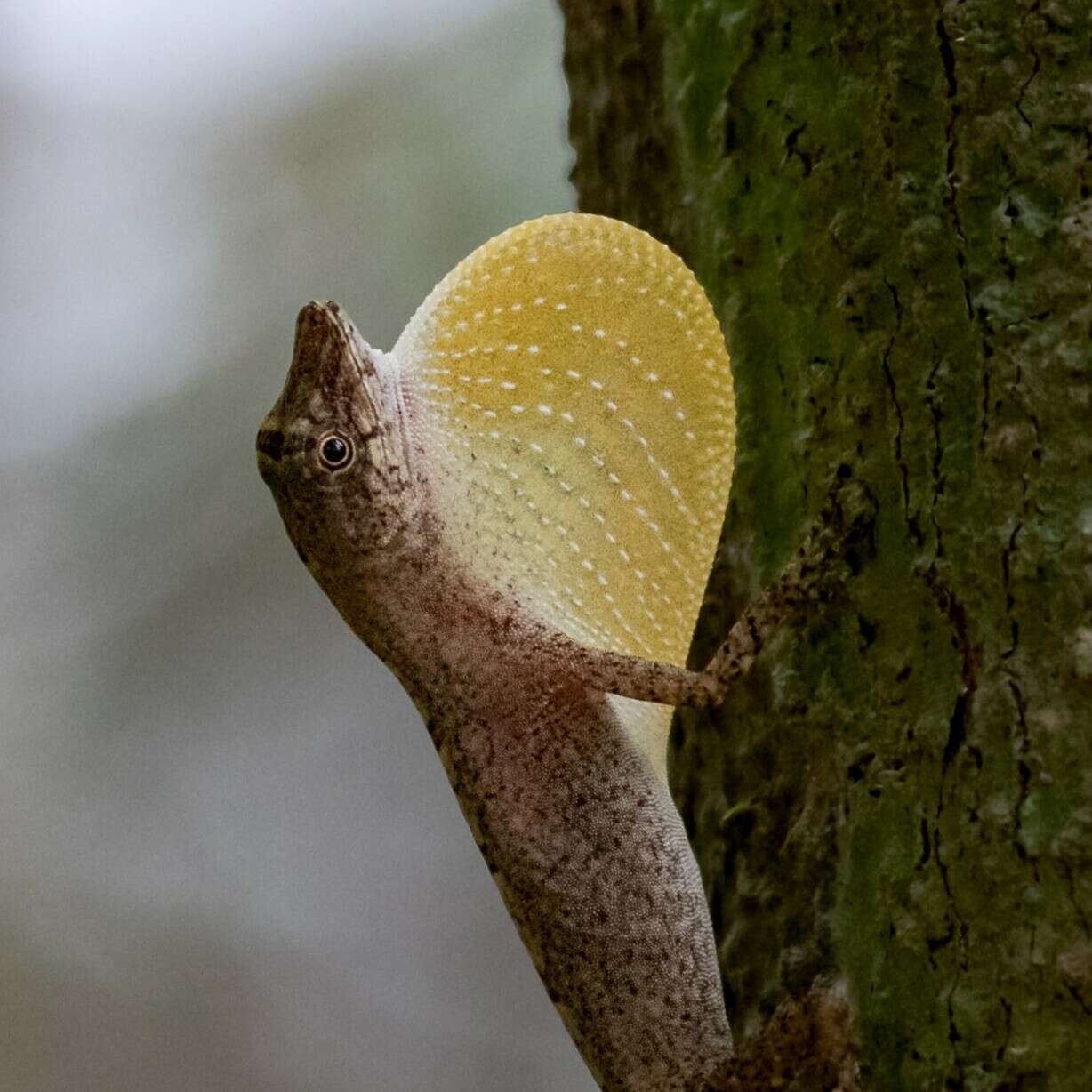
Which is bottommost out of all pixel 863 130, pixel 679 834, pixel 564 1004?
pixel 564 1004

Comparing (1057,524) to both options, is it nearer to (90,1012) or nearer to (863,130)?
(863,130)

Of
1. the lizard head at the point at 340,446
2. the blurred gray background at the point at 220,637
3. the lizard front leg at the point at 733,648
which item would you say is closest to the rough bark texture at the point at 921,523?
the lizard front leg at the point at 733,648

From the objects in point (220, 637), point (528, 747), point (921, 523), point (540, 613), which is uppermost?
point (921, 523)

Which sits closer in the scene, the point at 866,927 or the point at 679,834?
the point at 866,927

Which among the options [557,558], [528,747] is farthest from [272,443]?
[528,747]

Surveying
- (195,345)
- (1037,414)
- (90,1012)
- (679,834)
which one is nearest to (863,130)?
(1037,414)

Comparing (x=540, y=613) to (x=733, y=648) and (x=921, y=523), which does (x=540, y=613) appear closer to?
(x=733, y=648)

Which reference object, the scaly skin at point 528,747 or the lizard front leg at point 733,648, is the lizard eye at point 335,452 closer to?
the scaly skin at point 528,747
